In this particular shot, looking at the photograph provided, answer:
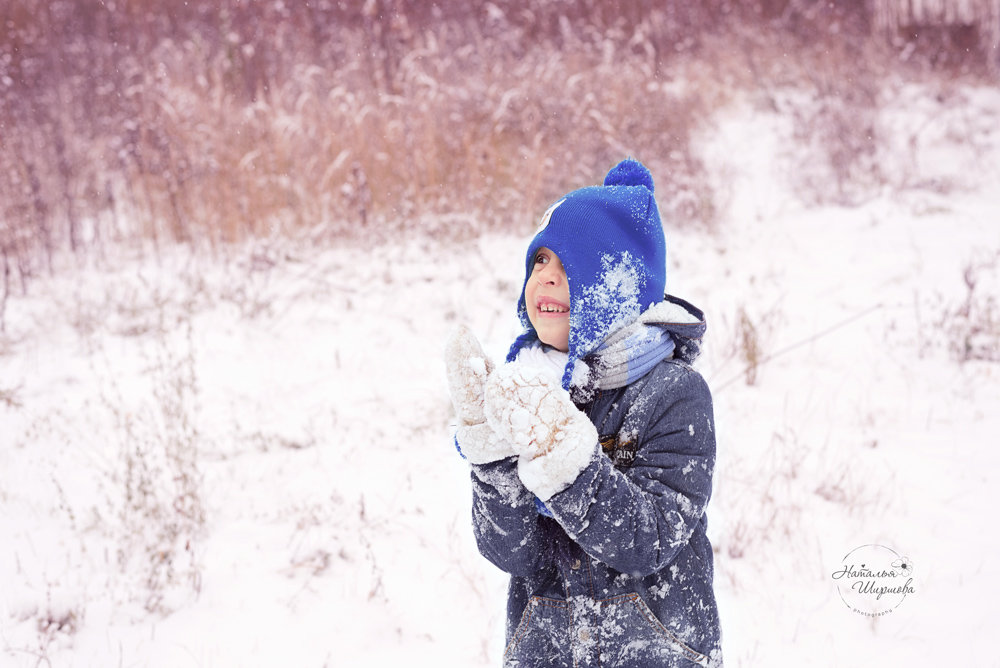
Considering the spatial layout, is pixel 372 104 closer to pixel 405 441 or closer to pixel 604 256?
pixel 405 441

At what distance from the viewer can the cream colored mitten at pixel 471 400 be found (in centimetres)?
126

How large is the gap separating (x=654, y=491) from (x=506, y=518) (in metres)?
0.28

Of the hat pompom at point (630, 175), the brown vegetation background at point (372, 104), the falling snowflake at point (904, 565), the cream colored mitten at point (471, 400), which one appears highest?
the hat pompom at point (630, 175)

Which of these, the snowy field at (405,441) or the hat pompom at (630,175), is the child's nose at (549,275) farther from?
the snowy field at (405,441)

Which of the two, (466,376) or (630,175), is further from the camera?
(630,175)

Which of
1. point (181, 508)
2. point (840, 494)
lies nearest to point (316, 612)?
point (181, 508)

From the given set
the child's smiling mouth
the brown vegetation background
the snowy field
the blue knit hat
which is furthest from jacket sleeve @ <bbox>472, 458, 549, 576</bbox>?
the brown vegetation background

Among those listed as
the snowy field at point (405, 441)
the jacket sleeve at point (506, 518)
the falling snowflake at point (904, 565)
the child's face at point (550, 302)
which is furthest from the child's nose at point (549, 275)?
the falling snowflake at point (904, 565)

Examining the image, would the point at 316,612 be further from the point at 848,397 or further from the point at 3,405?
the point at 848,397


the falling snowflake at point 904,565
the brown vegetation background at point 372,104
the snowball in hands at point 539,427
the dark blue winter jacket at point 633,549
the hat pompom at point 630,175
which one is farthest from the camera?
the brown vegetation background at point 372,104

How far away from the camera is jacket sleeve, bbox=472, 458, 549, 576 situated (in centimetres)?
130

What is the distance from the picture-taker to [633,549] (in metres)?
1.22

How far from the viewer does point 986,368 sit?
4.26 m

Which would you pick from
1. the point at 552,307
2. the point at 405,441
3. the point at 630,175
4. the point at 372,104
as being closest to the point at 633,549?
the point at 552,307
